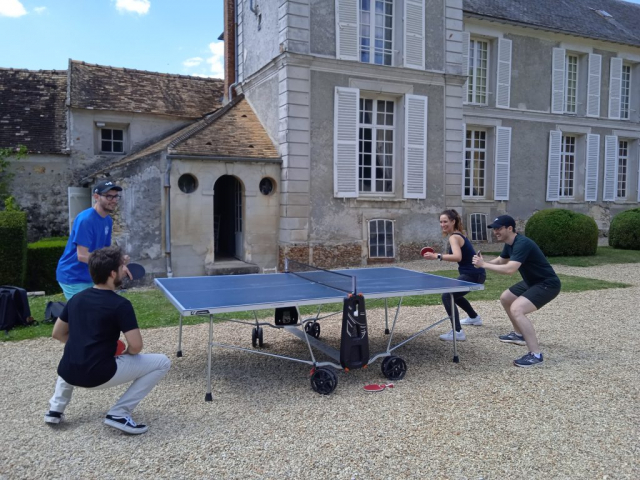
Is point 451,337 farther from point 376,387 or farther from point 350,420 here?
point 350,420

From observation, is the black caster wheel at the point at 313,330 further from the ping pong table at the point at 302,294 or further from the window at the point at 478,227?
the window at the point at 478,227

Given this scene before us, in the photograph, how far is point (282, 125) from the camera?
1281 cm

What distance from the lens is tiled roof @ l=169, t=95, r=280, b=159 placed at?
12.3 metres

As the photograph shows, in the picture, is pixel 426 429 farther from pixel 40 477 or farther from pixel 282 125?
pixel 282 125

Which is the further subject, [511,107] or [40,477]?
[511,107]

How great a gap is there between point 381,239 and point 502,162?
6525mm

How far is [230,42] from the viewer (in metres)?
16.0

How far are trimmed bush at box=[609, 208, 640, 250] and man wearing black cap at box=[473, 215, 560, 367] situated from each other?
530 inches

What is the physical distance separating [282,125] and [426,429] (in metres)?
9.94

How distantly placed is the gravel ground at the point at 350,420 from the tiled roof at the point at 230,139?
6783 mm

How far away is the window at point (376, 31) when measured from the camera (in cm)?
1353

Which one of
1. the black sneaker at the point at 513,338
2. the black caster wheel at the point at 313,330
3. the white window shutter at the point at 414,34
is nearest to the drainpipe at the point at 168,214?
the black caster wheel at the point at 313,330

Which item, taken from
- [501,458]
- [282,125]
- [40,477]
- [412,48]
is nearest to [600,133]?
[412,48]

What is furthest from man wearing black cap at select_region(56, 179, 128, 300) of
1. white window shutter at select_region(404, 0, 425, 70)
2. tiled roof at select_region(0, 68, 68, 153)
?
tiled roof at select_region(0, 68, 68, 153)
